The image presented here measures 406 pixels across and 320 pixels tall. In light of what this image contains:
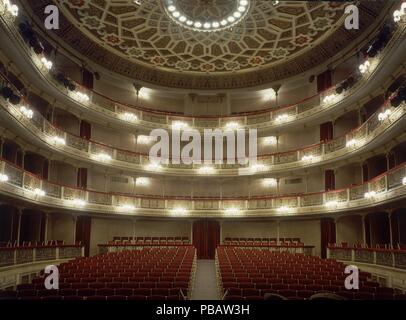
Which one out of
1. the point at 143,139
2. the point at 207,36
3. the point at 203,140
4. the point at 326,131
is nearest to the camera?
the point at 207,36

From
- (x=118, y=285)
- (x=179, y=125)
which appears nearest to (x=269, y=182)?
(x=179, y=125)

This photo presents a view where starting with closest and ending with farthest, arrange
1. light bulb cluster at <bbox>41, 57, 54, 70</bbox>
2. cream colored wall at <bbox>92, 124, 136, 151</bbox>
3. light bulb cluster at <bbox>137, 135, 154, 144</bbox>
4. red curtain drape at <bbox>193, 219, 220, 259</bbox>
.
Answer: light bulb cluster at <bbox>41, 57, 54, 70</bbox>
red curtain drape at <bbox>193, 219, 220, 259</bbox>
cream colored wall at <bbox>92, 124, 136, 151</bbox>
light bulb cluster at <bbox>137, 135, 154, 144</bbox>

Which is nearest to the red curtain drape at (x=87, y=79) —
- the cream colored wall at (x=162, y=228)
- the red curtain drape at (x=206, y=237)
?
the cream colored wall at (x=162, y=228)

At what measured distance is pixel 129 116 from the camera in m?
22.5

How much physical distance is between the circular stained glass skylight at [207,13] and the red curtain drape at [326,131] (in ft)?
26.6

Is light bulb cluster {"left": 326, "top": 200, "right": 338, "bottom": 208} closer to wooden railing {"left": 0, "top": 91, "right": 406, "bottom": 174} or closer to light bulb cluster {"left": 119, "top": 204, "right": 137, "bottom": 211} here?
wooden railing {"left": 0, "top": 91, "right": 406, "bottom": 174}

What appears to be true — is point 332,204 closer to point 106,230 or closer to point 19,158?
point 106,230

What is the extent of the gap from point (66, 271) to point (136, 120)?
13.8 meters

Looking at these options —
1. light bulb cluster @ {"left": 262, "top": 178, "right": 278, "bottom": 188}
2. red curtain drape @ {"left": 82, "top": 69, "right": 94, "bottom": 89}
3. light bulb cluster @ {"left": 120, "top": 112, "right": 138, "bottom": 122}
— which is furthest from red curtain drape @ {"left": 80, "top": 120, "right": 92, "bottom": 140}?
light bulb cluster @ {"left": 262, "top": 178, "right": 278, "bottom": 188}

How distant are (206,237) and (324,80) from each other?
12338 millimetres

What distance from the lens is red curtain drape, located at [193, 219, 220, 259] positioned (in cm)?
2214

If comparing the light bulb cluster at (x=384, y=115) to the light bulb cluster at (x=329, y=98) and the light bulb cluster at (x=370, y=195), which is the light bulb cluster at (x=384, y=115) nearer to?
the light bulb cluster at (x=370, y=195)

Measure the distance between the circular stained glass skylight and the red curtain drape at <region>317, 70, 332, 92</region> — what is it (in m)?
7.04

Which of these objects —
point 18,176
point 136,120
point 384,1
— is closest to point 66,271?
point 18,176
